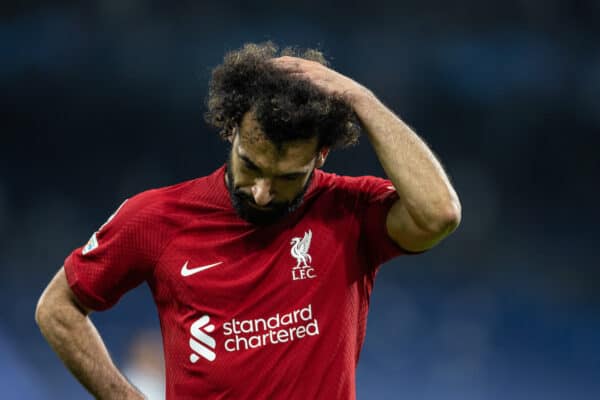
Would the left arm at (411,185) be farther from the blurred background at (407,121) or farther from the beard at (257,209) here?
the blurred background at (407,121)

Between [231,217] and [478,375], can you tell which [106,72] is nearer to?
[478,375]

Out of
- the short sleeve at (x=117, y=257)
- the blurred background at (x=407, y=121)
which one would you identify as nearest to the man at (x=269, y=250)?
the short sleeve at (x=117, y=257)

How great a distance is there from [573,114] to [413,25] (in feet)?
2.94

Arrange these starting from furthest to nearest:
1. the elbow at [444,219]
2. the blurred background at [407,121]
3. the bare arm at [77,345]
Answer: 1. the blurred background at [407,121]
2. the bare arm at [77,345]
3. the elbow at [444,219]

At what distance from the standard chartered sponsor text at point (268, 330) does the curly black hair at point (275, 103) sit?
38 cm

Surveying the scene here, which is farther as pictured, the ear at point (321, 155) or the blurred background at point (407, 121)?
the blurred background at point (407, 121)

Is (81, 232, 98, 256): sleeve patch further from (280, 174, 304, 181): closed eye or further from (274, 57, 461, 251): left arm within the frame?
(274, 57, 461, 251): left arm

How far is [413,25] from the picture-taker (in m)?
4.55

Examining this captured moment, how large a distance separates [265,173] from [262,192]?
4 cm

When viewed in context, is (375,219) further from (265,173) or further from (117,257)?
(117,257)

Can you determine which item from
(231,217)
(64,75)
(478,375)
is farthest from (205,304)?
(64,75)

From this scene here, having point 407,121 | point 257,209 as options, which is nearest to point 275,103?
point 257,209

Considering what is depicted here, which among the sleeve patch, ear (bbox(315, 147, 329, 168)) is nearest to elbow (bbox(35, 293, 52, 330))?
the sleeve patch

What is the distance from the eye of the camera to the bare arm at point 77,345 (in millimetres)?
2086
